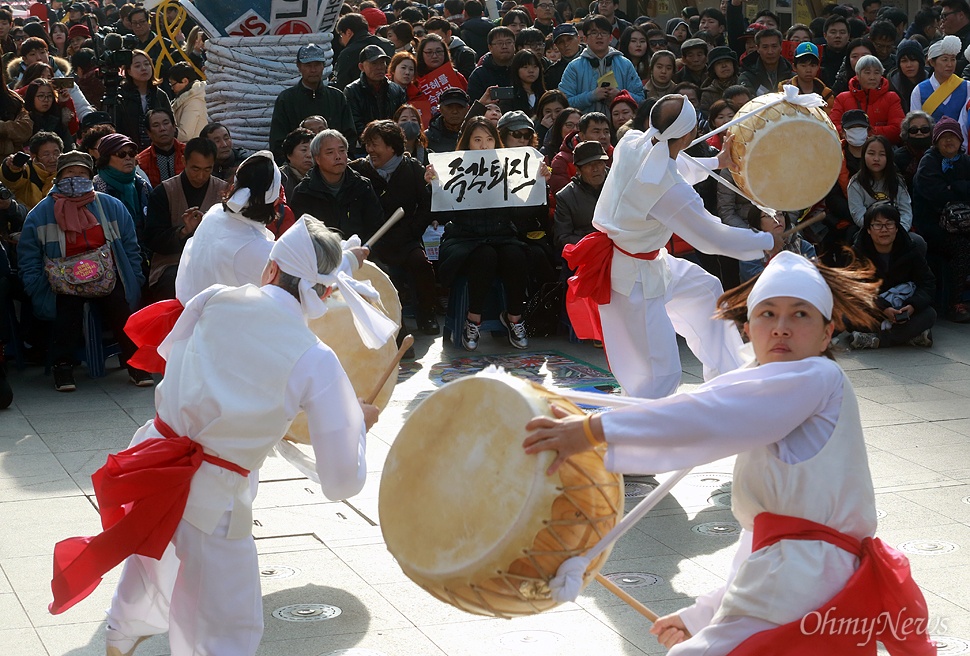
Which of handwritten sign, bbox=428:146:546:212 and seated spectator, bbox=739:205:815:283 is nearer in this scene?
seated spectator, bbox=739:205:815:283

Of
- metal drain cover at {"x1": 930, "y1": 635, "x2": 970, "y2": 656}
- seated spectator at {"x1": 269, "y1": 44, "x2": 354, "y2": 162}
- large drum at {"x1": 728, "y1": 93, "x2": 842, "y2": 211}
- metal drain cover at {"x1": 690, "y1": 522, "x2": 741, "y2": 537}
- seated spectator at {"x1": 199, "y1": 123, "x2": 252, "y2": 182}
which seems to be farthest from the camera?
seated spectator at {"x1": 269, "y1": 44, "x2": 354, "y2": 162}

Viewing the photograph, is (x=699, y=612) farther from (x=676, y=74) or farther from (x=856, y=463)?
(x=676, y=74)

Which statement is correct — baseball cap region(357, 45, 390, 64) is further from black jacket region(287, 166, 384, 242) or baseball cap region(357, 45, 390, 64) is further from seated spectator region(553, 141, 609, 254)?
seated spectator region(553, 141, 609, 254)

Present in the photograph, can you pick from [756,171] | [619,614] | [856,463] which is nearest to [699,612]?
[856,463]

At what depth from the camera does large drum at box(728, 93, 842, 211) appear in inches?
227

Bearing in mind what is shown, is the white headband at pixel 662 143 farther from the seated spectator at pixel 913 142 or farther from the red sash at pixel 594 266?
the seated spectator at pixel 913 142

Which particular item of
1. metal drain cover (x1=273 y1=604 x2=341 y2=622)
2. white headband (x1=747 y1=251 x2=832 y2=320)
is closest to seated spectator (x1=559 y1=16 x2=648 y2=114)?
metal drain cover (x1=273 y1=604 x2=341 y2=622)

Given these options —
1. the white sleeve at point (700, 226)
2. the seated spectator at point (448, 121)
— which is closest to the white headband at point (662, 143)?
the white sleeve at point (700, 226)

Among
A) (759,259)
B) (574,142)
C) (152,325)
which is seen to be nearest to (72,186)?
(152,325)

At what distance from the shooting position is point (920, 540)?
5031mm

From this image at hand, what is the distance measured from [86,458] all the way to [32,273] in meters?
1.80

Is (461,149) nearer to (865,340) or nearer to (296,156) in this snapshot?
(296,156)

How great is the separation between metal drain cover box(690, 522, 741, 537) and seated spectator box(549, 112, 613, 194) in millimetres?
4102

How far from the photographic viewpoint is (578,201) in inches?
337
